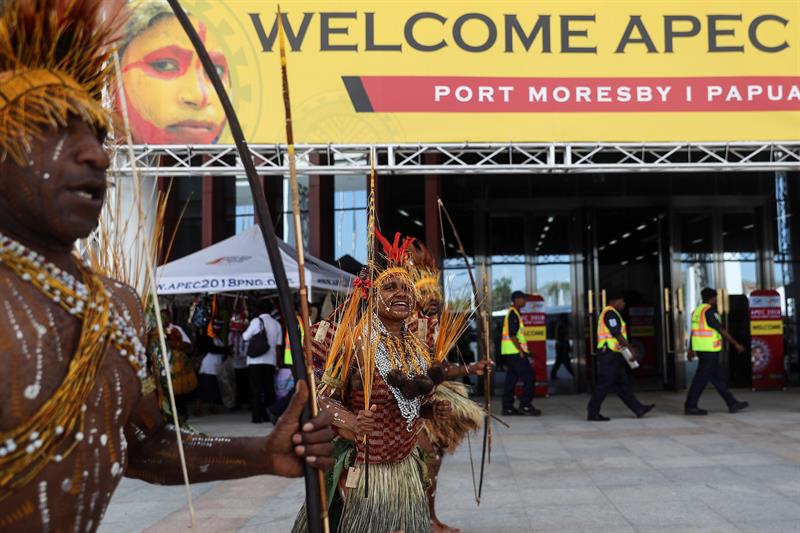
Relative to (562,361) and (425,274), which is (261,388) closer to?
(562,361)

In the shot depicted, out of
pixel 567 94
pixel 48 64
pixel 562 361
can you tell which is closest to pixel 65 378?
pixel 48 64

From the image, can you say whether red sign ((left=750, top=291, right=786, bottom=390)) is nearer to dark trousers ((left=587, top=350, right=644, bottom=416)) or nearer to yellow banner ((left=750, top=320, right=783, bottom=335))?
yellow banner ((left=750, top=320, right=783, bottom=335))

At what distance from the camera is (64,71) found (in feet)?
4.67

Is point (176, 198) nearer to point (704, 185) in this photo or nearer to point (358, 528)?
point (704, 185)

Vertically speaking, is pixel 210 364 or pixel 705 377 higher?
pixel 210 364

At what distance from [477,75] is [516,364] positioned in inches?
172

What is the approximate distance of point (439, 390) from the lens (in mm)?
5035

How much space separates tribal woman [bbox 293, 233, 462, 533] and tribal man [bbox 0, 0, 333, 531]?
2.16 m

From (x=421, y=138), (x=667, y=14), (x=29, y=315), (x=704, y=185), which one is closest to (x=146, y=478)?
(x=29, y=315)

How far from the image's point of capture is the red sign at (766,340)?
13.5 meters

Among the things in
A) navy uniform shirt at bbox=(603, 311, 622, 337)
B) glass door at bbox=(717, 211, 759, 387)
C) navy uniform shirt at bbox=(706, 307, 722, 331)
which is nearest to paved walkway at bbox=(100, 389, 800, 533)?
navy uniform shirt at bbox=(603, 311, 622, 337)

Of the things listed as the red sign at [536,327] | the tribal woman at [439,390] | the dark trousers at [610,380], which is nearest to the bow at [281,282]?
the tribal woman at [439,390]

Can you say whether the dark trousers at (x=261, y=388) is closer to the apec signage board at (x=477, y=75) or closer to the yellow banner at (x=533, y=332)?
the apec signage board at (x=477, y=75)

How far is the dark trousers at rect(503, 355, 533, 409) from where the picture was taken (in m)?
10.9
